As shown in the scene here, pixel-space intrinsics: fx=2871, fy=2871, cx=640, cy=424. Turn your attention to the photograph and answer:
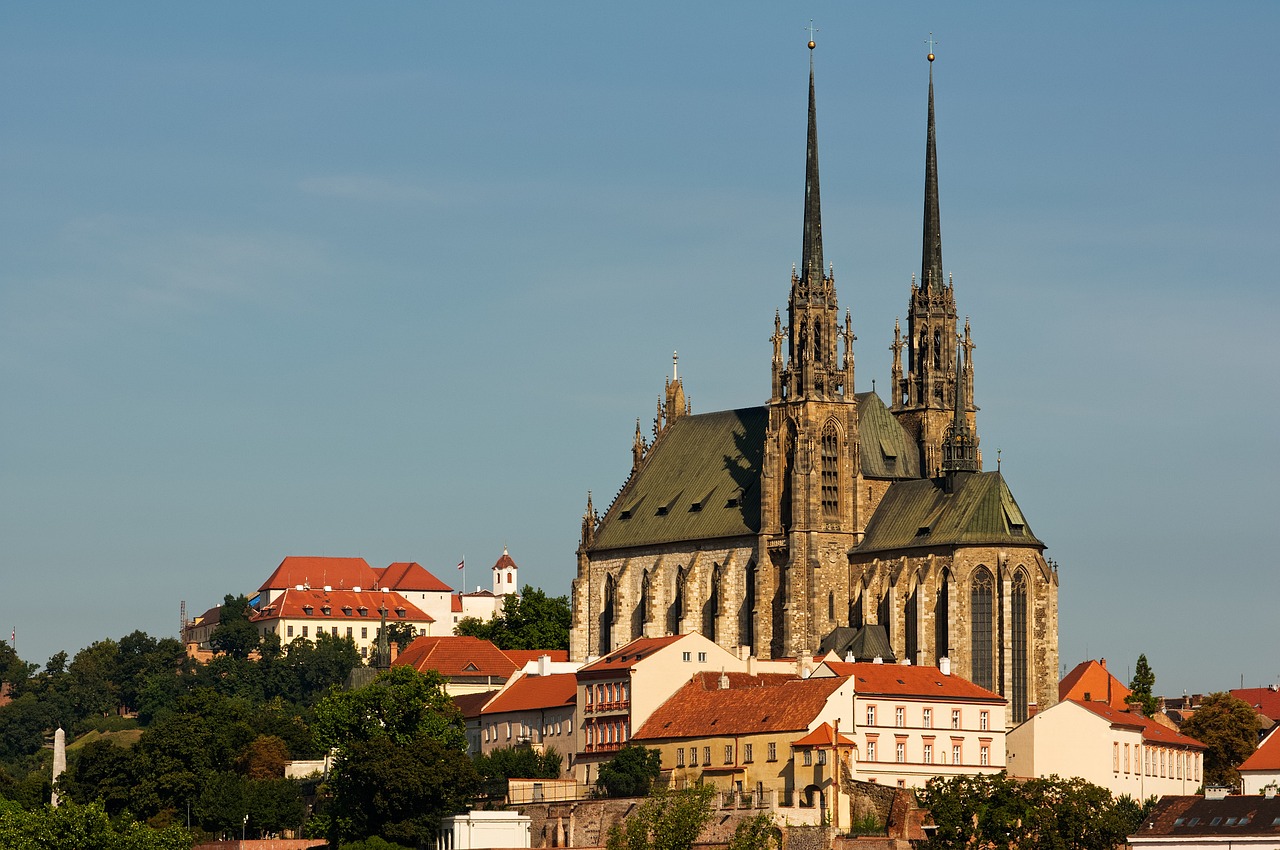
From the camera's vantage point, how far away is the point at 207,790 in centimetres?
11988

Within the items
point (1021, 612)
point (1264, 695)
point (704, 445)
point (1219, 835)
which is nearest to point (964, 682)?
point (1021, 612)

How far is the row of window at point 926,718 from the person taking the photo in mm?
112000

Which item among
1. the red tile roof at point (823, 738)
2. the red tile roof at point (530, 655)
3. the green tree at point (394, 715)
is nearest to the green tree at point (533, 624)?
the red tile roof at point (530, 655)

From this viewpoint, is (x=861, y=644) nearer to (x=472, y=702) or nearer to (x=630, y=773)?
(x=630, y=773)

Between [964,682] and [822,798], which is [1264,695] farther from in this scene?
[822,798]

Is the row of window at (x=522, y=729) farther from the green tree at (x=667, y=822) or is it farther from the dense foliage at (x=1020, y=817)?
the dense foliage at (x=1020, y=817)

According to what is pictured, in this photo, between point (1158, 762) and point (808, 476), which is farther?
point (808, 476)

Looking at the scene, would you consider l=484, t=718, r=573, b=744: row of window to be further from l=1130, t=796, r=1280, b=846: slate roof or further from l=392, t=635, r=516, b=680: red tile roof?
l=1130, t=796, r=1280, b=846: slate roof

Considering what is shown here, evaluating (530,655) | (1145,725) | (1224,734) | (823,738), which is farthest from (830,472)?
(530,655)

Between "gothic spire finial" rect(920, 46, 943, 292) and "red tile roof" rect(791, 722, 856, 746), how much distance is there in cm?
3560

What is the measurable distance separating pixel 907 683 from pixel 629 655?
1346cm

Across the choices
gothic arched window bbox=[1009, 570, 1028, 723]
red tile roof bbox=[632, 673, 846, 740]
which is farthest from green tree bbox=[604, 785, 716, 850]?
gothic arched window bbox=[1009, 570, 1028, 723]

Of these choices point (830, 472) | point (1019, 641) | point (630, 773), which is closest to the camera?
point (630, 773)

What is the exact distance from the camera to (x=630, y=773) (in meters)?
111
